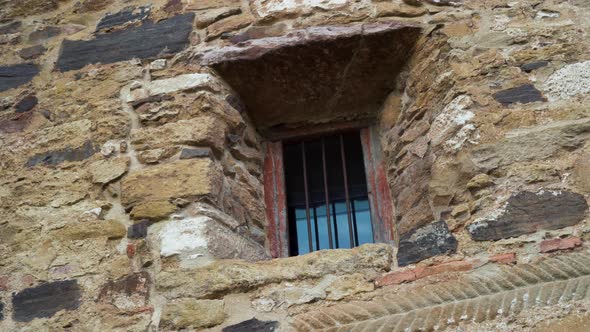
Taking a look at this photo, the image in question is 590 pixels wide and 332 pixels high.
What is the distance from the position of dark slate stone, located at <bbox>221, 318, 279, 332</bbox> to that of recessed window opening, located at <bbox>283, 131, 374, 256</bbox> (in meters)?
0.76

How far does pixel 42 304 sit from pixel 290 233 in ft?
3.55

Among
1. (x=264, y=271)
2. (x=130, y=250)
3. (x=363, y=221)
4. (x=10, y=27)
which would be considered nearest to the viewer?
(x=264, y=271)

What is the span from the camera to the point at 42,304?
2828 mm

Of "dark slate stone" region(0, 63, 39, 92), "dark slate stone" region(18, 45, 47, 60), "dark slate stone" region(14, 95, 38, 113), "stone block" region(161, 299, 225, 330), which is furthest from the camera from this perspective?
"dark slate stone" region(18, 45, 47, 60)

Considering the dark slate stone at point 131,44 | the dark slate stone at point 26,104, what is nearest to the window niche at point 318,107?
the dark slate stone at point 131,44

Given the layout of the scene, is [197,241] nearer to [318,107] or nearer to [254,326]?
[254,326]

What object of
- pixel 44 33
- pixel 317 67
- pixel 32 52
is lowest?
pixel 317 67

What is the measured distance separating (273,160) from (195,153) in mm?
594

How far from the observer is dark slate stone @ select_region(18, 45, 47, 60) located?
3.78 m

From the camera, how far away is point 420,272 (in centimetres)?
265

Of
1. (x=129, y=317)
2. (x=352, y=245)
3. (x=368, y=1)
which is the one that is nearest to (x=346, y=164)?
(x=352, y=245)

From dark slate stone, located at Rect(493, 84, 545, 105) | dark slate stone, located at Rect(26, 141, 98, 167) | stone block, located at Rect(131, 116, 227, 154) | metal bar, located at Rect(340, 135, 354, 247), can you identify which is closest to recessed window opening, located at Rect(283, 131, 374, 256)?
metal bar, located at Rect(340, 135, 354, 247)

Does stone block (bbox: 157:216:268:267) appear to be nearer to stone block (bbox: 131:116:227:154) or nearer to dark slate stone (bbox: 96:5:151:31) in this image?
stone block (bbox: 131:116:227:154)

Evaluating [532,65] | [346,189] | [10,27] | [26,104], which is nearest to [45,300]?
[26,104]
